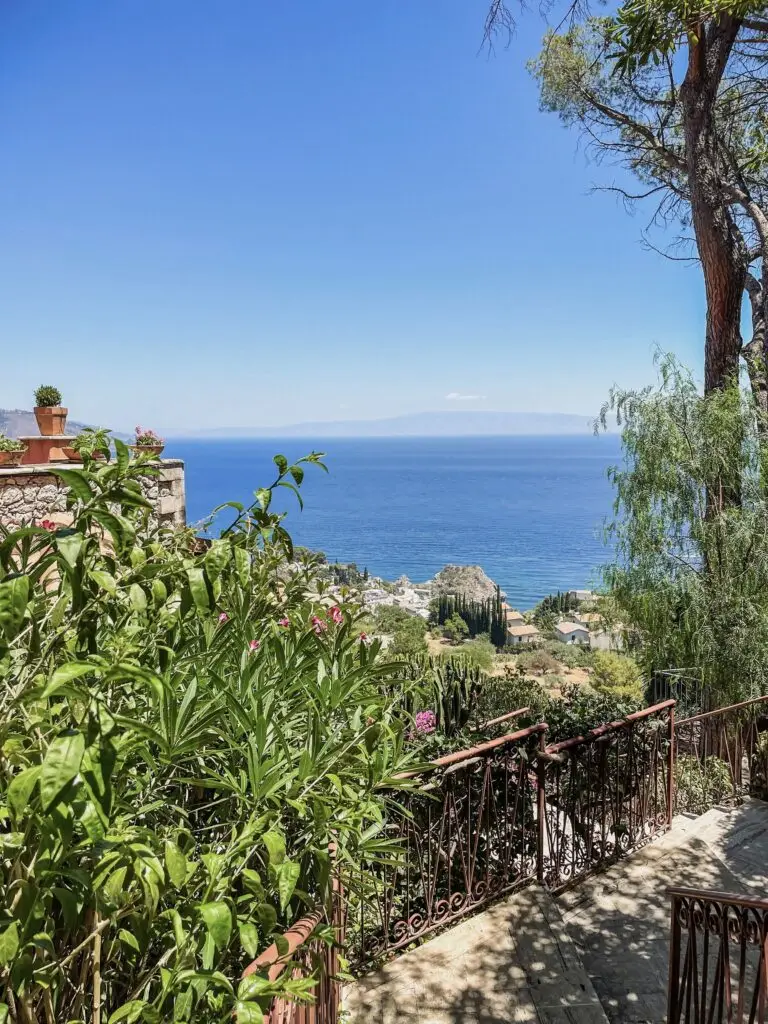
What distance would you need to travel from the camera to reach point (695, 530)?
719 cm

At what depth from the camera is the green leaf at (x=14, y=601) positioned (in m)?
0.65

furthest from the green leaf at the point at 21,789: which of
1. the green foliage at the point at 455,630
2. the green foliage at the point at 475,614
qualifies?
the green foliage at the point at 475,614

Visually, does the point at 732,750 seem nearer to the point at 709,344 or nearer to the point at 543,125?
the point at 709,344

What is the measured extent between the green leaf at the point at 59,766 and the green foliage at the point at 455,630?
1200 inches

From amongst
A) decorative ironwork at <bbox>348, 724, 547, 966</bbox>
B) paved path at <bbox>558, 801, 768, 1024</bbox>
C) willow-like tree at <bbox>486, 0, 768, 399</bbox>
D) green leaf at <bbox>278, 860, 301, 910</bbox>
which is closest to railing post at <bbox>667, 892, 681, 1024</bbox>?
paved path at <bbox>558, 801, 768, 1024</bbox>

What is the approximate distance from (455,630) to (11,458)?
27.2 metres

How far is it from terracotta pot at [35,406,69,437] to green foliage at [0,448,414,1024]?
264 inches

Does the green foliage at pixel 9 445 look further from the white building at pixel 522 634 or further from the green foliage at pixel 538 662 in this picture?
the white building at pixel 522 634

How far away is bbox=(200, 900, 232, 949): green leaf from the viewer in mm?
848

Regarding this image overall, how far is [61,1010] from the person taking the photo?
112cm

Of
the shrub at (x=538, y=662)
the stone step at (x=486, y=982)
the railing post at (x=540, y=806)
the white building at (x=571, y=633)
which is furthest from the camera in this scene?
the white building at (x=571, y=633)

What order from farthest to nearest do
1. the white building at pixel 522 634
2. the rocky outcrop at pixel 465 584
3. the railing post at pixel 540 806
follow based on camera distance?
1. the rocky outcrop at pixel 465 584
2. the white building at pixel 522 634
3. the railing post at pixel 540 806

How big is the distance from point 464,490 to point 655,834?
114 m

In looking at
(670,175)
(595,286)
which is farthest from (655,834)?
(595,286)
